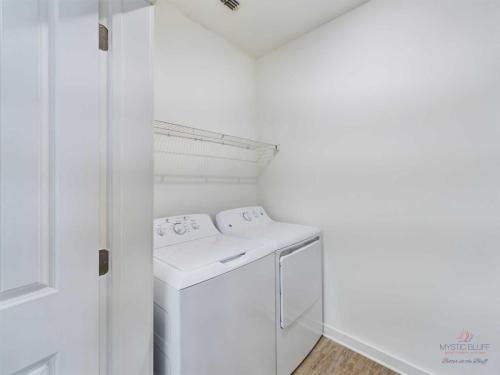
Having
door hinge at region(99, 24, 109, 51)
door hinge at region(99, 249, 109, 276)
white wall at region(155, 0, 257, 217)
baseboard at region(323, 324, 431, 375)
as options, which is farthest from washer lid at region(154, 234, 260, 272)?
baseboard at region(323, 324, 431, 375)

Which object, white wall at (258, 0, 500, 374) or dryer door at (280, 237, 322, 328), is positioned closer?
white wall at (258, 0, 500, 374)

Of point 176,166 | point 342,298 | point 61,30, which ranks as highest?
point 61,30

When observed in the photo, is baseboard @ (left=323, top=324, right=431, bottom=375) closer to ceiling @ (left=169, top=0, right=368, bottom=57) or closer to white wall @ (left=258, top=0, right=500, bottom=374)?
white wall @ (left=258, top=0, right=500, bottom=374)

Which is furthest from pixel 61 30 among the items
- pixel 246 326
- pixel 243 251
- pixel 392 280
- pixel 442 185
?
pixel 392 280

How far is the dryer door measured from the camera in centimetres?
143

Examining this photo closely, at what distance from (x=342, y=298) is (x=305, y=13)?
241cm

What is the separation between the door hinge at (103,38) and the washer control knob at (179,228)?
103cm

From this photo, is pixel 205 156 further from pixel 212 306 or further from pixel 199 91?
pixel 212 306

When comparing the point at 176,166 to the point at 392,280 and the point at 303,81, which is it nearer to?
the point at 303,81

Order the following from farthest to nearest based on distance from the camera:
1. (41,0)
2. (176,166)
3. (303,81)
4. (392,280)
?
(303,81), (176,166), (392,280), (41,0)

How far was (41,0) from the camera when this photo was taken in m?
0.59

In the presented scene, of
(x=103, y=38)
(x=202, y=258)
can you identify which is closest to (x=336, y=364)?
(x=202, y=258)

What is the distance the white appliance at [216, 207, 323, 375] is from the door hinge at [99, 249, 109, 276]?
0.91 m

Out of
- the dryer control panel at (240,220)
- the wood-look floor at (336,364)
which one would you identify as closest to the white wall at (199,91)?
the dryer control panel at (240,220)
